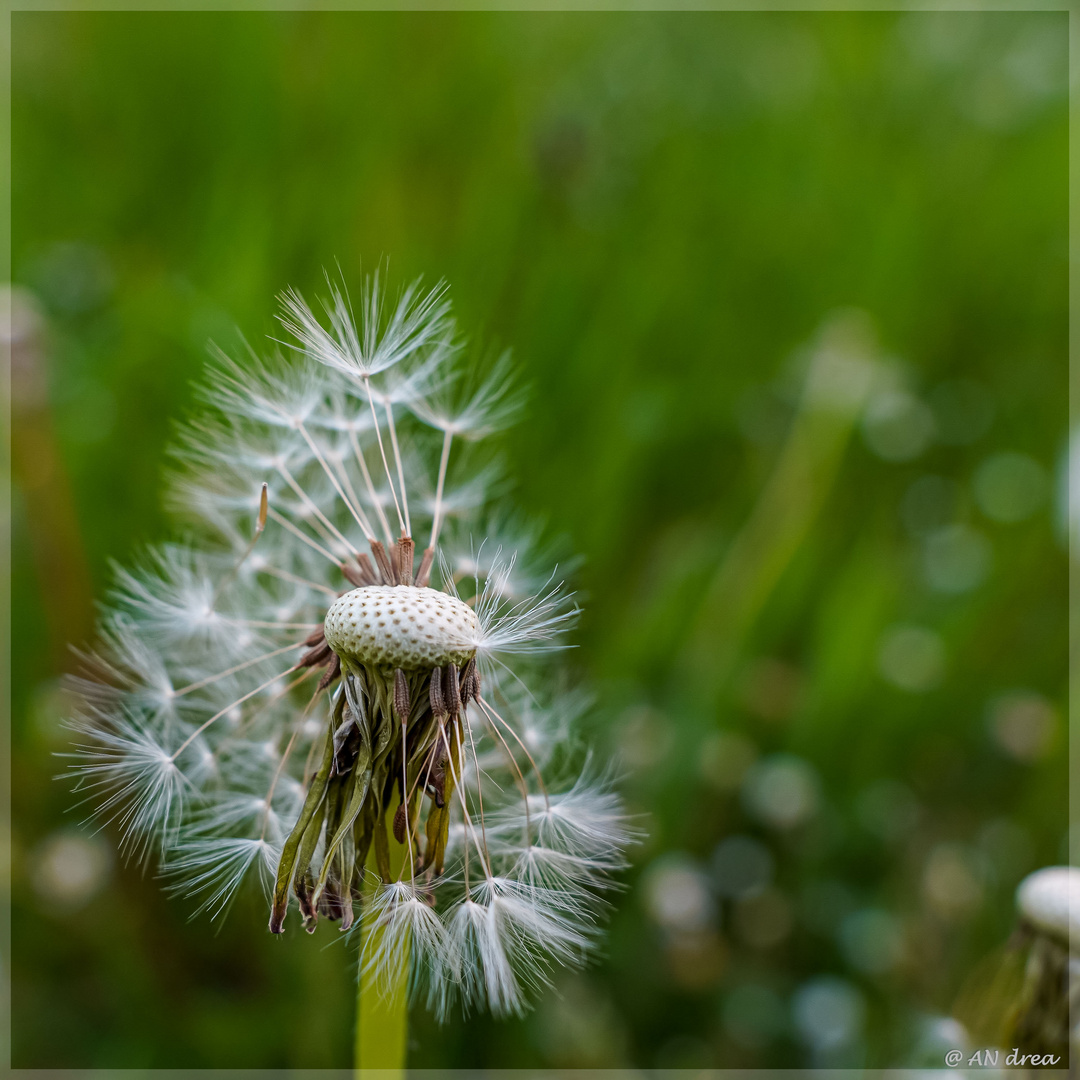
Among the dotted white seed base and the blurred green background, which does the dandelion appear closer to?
the dotted white seed base

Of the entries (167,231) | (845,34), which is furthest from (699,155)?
(167,231)

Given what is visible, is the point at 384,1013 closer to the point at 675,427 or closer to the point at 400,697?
the point at 400,697

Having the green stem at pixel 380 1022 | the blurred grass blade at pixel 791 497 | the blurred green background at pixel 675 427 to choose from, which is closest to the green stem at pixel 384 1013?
the green stem at pixel 380 1022

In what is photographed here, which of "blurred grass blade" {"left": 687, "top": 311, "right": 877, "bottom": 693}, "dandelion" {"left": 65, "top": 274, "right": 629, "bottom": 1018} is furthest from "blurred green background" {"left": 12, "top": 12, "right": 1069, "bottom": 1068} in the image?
"dandelion" {"left": 65, "top": 274, "right": 629, "bottom": 1018}
